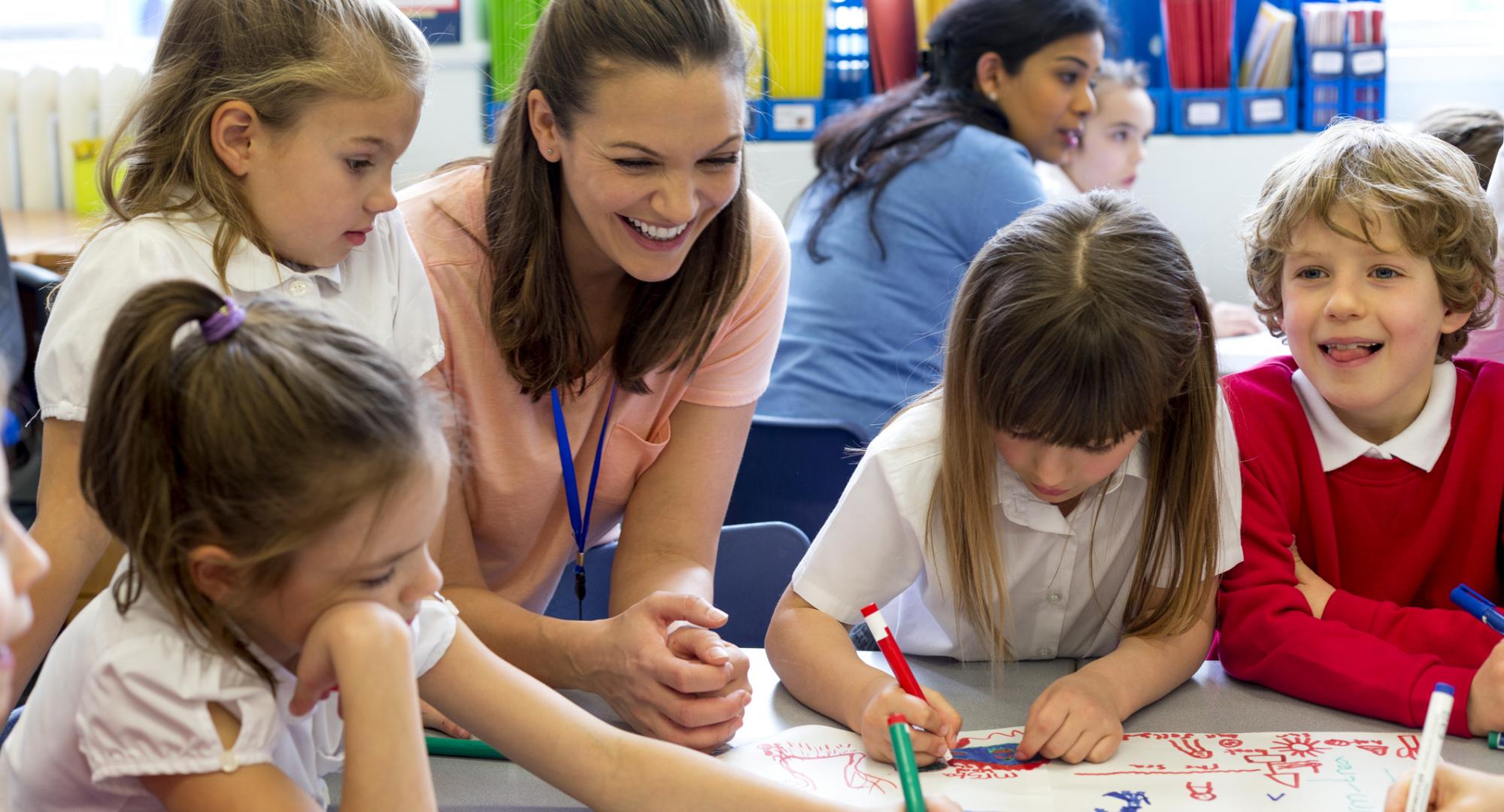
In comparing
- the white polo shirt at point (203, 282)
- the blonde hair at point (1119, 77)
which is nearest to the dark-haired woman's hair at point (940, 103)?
the blonde hair at point (1119, 77)

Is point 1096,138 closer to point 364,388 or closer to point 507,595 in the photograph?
point 507,595

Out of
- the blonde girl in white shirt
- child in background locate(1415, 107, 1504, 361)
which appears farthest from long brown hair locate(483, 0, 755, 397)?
child in background locate(1415, 107, 1504, 361)

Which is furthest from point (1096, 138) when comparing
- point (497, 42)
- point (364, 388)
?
point (364, 388)

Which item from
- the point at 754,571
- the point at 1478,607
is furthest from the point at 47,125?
the point at 1478,607

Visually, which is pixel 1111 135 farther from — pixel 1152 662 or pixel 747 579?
pixel 1152 662

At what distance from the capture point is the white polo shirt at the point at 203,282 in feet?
3.16

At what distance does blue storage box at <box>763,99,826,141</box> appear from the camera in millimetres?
3463

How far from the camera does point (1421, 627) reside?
114cm

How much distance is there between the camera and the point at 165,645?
790 mm

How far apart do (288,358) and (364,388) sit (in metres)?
0.05

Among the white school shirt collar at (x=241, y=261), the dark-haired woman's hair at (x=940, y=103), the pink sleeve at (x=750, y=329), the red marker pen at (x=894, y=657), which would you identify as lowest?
the red marker pen at (x=894, y=657)

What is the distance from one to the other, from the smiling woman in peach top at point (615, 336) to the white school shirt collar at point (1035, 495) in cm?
29

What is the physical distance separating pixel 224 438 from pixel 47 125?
3.50 metres

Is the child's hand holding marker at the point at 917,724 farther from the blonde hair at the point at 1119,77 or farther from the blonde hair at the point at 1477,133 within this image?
the blonde hair at the point at 1119,77
